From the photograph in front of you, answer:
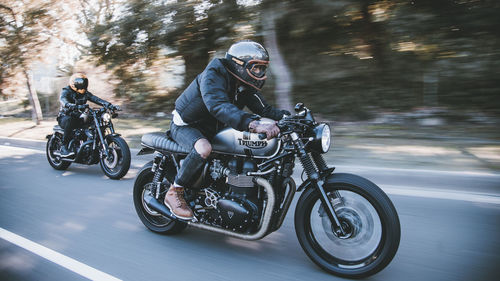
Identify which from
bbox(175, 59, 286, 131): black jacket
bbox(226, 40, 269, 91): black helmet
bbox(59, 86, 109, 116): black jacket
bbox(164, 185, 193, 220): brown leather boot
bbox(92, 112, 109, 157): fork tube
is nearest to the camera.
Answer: bbox(175, 59, 286, 131): black jacket

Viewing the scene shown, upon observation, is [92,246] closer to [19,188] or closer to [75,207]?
[75,207]

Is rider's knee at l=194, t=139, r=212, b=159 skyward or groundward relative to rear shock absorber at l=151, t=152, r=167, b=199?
skyward

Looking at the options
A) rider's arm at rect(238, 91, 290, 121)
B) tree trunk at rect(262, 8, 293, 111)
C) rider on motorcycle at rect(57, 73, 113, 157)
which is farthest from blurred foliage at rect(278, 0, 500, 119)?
rider's arm at rect(238, 91, 290, 121)

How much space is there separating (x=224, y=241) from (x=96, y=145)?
158 inches

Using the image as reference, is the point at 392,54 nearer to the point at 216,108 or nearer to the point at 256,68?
the point at 256,68

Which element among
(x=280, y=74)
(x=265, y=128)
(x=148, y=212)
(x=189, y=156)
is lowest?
(x=280, y=74)

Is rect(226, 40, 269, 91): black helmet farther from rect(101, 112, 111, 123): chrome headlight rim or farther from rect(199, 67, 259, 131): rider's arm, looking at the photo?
rect(101, 112, 111, 123): chrome headlight rim

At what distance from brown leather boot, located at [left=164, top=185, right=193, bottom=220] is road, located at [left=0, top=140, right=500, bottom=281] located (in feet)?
1.09

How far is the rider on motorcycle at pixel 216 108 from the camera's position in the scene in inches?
115

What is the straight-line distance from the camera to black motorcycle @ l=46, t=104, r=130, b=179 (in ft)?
20.5

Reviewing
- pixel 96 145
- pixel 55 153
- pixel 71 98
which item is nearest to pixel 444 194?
pixel 96 145

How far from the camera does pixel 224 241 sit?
356cm

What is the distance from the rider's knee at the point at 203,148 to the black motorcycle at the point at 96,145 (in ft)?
10.8

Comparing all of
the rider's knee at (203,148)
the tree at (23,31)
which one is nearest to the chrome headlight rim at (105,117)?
the rider's knee at (203,148)
